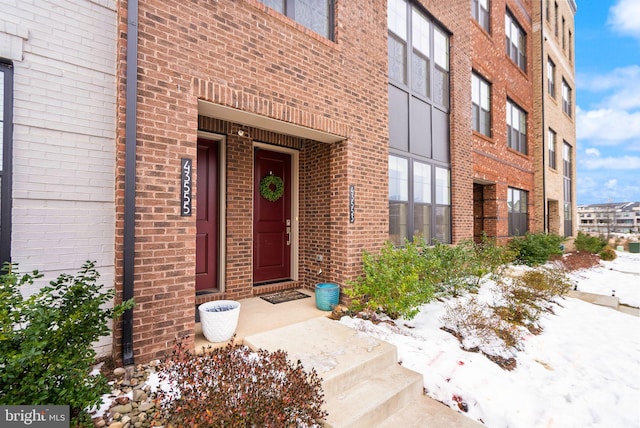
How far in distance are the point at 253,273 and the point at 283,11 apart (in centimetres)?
392

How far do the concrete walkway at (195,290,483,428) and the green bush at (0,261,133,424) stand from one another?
1.22 m

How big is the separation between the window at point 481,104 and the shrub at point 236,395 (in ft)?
28.1

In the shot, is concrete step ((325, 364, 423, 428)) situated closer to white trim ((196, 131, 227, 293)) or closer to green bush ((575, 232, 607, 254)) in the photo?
white trim ((196, 131, 227, 293))

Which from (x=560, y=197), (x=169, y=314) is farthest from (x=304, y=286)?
(x=560, y=197)

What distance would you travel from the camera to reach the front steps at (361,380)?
238 centimetres

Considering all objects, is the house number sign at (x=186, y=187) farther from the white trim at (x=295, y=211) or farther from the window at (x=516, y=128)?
the window at (x=516, y=128)

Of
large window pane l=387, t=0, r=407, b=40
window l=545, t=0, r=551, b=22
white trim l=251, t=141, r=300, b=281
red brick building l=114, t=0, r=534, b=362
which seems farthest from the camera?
window l=545, t=0, r=551, b=22

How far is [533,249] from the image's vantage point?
9172 millimetres

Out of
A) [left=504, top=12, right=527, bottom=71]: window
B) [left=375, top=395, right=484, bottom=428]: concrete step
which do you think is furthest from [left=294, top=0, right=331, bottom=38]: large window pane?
[left=504, top=12, right=527, bottom=71]: window

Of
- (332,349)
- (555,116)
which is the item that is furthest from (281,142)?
(555,116)

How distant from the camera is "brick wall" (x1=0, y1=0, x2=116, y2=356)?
262cm

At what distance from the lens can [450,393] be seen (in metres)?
2.80

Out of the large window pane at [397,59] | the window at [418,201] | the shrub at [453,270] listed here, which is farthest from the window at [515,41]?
the shrub at [453,270]

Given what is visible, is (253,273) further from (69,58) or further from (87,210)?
(69,58)
